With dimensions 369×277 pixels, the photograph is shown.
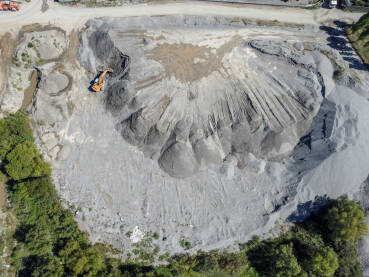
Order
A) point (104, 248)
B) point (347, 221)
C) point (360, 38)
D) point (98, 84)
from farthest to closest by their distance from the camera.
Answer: point (360, 38) → point (98, 84) → point (104, 248) → point (347, 221)

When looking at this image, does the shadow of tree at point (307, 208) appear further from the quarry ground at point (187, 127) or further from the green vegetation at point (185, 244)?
the green vegetation at point (185, 244)

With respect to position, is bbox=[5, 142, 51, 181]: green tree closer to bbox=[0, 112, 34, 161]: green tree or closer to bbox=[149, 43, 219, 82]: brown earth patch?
bbox=[0, 112, 34, 161]: green tree

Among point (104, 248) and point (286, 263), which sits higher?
point (286, 263)

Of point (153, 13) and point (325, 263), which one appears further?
point (153, 13)

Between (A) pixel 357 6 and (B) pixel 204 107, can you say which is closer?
(B) pixel 204 107

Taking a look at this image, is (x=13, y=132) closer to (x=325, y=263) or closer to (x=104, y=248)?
(x=104, y=248)

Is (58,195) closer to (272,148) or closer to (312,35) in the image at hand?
(272,148)

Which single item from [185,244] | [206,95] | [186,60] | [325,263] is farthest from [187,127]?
[325,263]

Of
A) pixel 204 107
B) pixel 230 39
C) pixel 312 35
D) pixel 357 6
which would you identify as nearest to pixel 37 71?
pixel 204 107
